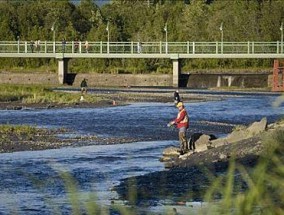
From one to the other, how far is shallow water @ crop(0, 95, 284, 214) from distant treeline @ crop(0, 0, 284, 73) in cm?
3082

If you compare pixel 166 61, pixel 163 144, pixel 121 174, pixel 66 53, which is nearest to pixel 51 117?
pixel 163 144

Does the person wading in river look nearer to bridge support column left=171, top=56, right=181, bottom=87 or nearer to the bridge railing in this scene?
bridge support column left=171, top=56, right=181, bottom=87

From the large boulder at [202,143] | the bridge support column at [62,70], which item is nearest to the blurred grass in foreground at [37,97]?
the bridge support column at [62,70]

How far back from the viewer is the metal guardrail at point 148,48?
81062 millimetres

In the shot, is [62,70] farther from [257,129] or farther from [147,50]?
[257,129]

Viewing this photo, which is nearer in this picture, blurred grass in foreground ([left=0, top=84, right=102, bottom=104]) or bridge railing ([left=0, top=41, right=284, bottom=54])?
blurred grass in foreground ([left=0, top=84, right=102, bottom=104])

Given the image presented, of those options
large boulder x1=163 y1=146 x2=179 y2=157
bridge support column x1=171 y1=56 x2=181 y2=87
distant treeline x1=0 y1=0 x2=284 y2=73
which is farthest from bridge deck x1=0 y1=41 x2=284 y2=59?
large boulder x1=163 y1=146 x2=179 y2=157

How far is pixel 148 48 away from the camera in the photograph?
83.4 metres

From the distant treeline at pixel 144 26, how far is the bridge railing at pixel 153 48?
358 cm

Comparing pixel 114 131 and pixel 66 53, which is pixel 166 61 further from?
pixel 114 131

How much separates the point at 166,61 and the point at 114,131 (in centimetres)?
5656

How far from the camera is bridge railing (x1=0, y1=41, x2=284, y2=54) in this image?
81.1 meters

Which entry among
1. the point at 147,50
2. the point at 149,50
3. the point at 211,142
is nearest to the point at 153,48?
the point at 149,50

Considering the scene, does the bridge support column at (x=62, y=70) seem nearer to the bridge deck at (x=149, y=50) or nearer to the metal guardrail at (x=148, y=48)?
the bridge deck at (x=149, y=50)
